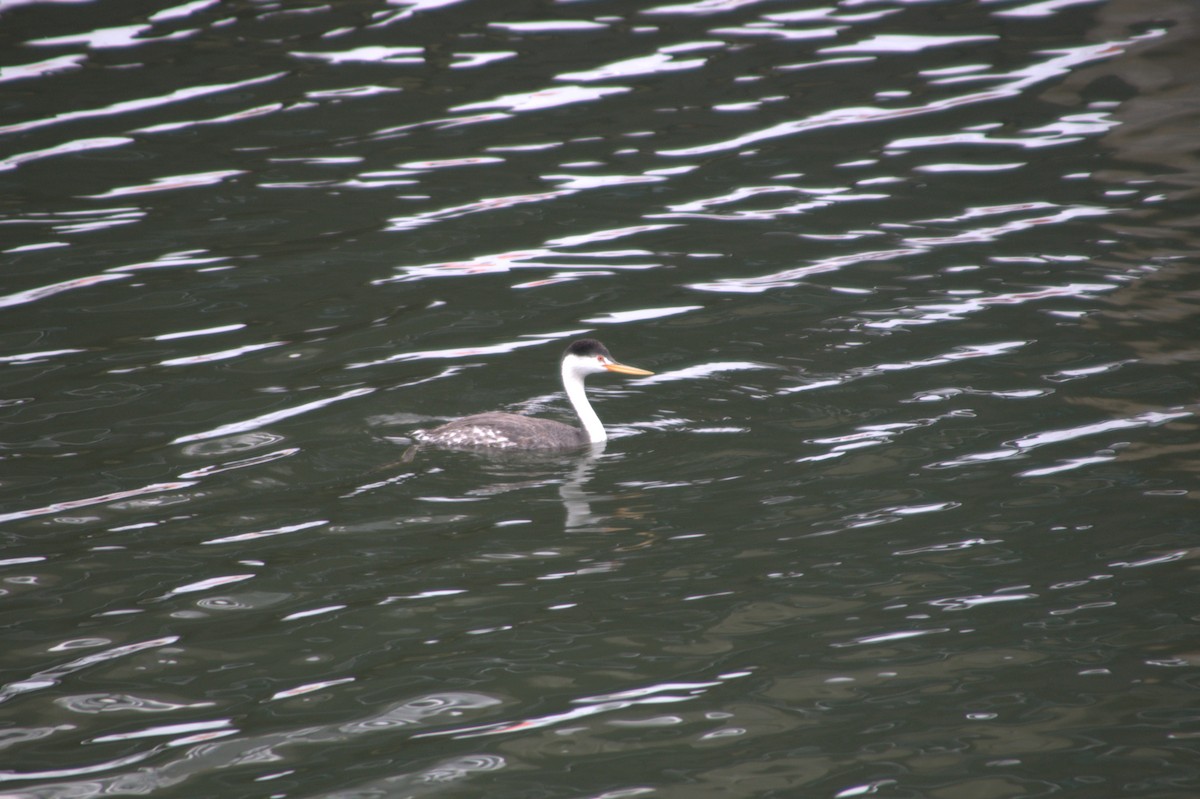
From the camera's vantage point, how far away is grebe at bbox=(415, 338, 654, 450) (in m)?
9.43

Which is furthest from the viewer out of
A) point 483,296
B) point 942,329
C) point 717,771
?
point 483,296

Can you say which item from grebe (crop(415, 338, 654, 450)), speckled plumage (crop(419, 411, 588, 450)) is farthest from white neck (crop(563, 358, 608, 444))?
speckled plumage (crop(419, 411, 588, 450))

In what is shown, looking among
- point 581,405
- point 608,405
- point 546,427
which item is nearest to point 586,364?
point 581,405

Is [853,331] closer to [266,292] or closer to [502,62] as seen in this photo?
[266,292]

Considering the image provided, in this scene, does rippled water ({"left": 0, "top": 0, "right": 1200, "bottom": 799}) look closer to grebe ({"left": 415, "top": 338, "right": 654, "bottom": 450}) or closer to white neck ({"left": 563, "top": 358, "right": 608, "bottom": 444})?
grebe ({"left": 415, "top": 338, "right": 654, "bottom": 450})

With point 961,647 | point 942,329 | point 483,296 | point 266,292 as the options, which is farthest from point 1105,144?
point 961,647

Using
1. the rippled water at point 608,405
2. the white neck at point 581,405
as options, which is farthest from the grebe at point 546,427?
the rippled water at point 608,405

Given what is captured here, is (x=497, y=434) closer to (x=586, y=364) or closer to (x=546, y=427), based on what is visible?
(x=546, y=427)

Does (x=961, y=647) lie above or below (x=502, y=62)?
below

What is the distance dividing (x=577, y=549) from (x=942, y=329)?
4.50m

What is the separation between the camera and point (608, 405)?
10.7m

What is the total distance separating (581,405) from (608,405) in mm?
867

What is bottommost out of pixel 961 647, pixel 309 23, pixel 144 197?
pixel 961 647

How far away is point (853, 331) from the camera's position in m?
11.3
